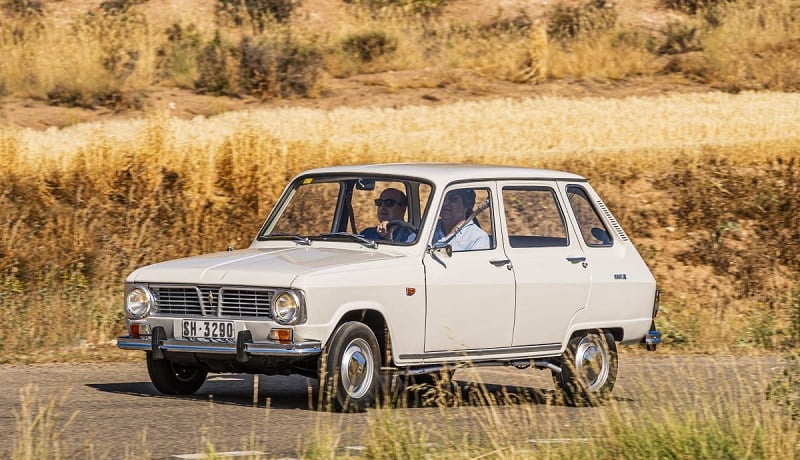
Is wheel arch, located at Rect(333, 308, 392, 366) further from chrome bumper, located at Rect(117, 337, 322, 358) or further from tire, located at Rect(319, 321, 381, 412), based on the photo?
chrome bumper, located at Rect(117, 337, 322, 358)

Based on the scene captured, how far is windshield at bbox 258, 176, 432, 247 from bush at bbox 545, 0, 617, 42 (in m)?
27.0

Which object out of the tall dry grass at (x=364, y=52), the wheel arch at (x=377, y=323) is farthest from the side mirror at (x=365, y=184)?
the tall dry grass at (x=364, y=52)

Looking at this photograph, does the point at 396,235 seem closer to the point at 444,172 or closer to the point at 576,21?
the point at 444,172

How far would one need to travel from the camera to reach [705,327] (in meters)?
16.6

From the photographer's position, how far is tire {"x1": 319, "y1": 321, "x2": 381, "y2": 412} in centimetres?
954

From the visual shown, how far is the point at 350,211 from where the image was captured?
36.9 ft

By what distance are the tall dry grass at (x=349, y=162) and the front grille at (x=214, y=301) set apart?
508 cm

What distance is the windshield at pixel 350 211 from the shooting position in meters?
10.8

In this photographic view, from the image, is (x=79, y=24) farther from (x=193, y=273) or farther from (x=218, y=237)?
(x=193, y=273)

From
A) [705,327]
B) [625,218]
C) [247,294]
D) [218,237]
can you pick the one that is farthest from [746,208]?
[247,294]

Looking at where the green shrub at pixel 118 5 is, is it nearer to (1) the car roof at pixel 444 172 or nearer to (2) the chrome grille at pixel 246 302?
(1) the car roof at pixel 444 172

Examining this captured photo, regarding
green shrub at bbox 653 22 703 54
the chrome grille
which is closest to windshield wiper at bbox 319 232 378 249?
the chrome grille

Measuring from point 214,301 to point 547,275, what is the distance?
2740mm

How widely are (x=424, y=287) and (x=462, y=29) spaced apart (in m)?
30.2
